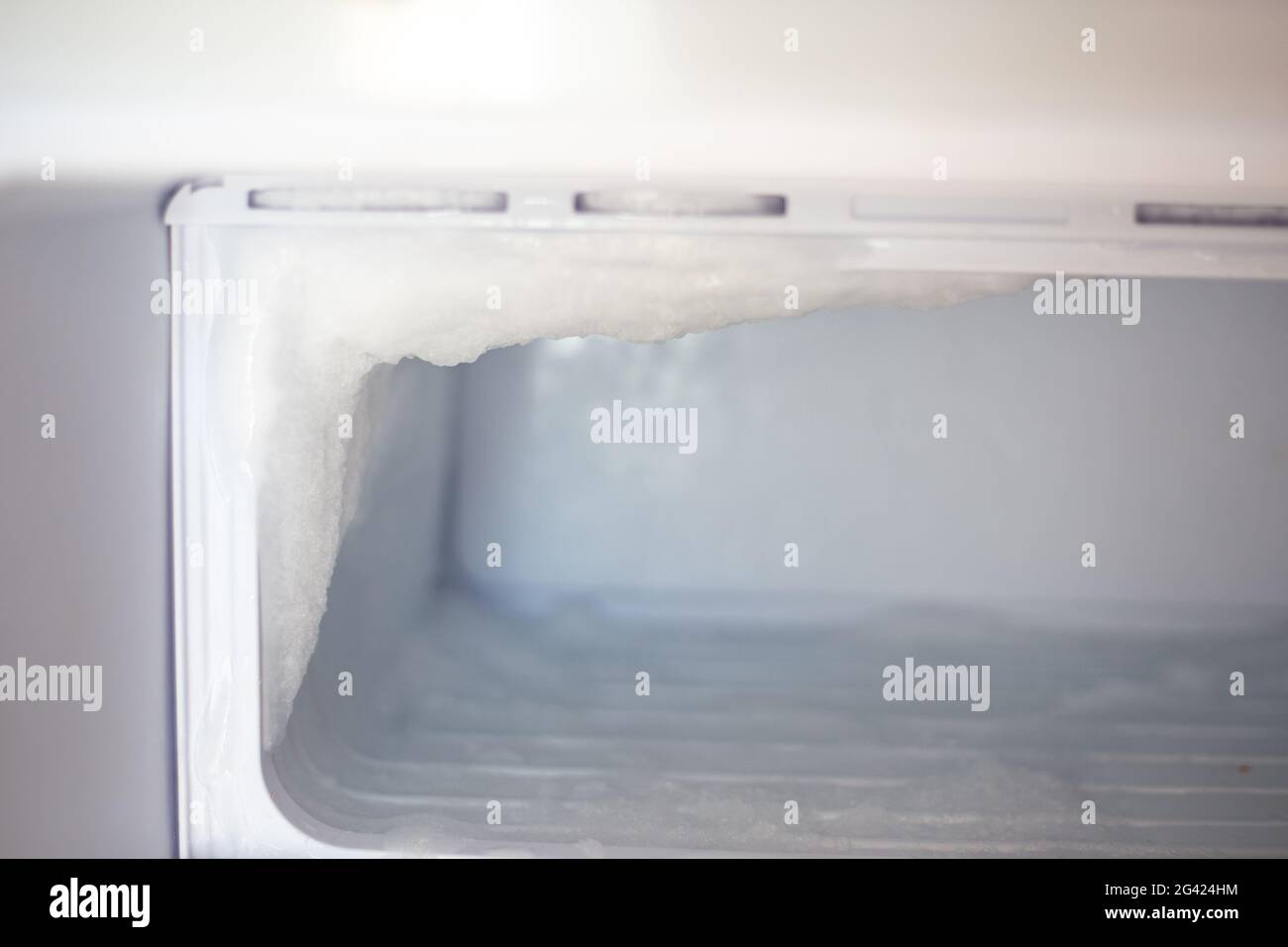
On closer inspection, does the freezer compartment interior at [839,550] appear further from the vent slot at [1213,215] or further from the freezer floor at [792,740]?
the vent slot at [1213,215]

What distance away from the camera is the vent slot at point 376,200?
576mm

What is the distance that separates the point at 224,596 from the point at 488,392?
662 millimetres

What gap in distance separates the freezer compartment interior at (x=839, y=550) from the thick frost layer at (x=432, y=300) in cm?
17

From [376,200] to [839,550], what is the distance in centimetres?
86

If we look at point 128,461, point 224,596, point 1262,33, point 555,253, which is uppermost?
point 1262,33

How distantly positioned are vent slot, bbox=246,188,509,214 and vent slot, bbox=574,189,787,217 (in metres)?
0.07

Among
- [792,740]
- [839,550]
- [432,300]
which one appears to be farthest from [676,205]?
[839,550]

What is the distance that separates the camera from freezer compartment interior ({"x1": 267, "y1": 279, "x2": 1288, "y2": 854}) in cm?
86

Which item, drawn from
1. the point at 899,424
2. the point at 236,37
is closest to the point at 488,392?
the point at 899,424

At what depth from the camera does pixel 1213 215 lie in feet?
1.84

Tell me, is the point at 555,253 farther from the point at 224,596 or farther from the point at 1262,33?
the point at 1262,33

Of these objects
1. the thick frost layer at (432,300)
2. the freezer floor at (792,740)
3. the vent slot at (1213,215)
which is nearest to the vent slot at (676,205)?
the thick frost layer at (432,300)
